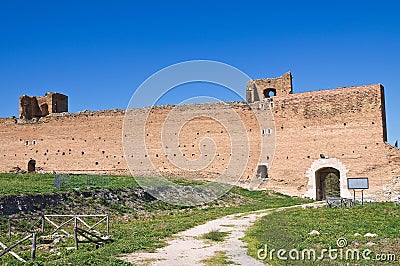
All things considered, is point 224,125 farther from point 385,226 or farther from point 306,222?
point 385,226

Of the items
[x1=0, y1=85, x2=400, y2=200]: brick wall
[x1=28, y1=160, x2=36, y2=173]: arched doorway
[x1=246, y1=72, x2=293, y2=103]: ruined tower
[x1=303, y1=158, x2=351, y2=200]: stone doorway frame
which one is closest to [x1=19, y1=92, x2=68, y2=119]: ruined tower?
[x1=0, y1=85, x2=400, y2=200]: brick wall

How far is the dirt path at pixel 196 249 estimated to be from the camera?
9.06 m

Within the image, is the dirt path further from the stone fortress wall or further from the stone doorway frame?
the stone fortress wall

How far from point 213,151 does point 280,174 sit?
4.59 m

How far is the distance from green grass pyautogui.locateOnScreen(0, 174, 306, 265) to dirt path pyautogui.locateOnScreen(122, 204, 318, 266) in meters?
0.38

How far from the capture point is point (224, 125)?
94.0 ft

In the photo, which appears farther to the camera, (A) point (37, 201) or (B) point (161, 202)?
(B) point (161, 202)

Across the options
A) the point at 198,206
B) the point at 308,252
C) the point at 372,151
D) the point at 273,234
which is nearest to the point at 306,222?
the point at 273,234

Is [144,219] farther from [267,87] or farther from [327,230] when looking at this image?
[267,87]

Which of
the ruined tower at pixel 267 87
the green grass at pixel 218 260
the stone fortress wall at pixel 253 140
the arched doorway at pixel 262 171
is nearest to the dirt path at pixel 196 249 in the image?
the green grass at pixel 218 260

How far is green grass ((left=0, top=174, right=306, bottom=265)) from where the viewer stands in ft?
31.9

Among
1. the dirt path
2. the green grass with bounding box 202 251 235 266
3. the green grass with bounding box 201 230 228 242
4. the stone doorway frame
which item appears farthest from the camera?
the stone doorway frame

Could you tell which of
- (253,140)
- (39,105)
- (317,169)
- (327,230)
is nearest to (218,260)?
(327,230)

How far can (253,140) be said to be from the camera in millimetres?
27734
